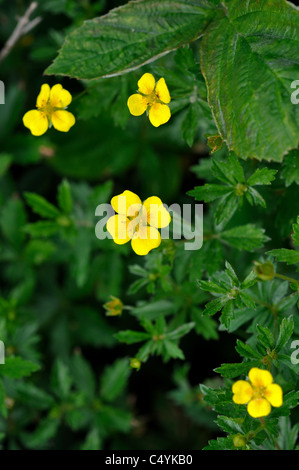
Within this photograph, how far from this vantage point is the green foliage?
1643mm

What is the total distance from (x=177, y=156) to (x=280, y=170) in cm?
164

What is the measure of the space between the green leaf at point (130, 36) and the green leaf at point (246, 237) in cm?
72

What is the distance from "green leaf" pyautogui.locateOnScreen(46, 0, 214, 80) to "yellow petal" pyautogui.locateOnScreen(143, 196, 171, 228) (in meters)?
0.46

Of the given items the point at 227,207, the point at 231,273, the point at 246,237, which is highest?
the point at 227,207

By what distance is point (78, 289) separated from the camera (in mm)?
3225

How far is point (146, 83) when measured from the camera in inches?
66.0

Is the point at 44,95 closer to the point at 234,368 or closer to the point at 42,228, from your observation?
the point at 42,228

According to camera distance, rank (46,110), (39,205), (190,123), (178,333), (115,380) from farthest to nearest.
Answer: (115,380) → (39,205) → (178,333) → (190,123) → (46,110)

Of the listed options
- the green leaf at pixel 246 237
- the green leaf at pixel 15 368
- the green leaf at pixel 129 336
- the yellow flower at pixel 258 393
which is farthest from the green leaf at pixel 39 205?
the yellow flower at pixel 258 393

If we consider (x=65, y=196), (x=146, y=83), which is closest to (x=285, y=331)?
(x=146, y=83)

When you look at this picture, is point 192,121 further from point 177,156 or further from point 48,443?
point 48,443

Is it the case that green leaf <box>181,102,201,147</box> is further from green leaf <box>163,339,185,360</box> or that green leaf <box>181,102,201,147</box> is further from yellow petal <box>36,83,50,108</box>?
green leaf <box>163,339,185,360</box>

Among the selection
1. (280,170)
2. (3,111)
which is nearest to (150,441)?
(280,170)

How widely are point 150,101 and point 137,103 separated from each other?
0.14 ft
